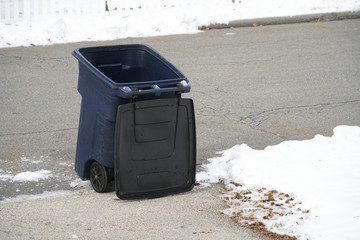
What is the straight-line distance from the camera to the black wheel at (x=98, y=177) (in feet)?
17.4

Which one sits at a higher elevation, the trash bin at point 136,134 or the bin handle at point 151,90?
the bin handle at point 151,90

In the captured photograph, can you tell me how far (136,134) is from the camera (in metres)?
5.04

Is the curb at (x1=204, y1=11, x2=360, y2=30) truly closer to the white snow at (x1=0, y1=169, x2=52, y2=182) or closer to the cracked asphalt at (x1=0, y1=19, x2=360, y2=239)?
the cracked asphalt at (x1=0, y1=19, x2=360, y2=239)

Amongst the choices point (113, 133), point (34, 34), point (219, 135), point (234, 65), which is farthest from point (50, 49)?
point (113, 133)

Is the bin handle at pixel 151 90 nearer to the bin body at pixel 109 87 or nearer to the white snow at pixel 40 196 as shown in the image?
the bin body at pixel 109 87

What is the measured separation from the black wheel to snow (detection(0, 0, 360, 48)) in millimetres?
7084

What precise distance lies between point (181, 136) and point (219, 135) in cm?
207


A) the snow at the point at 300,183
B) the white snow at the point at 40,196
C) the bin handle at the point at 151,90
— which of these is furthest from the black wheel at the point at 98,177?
the snow at the point at 300,183

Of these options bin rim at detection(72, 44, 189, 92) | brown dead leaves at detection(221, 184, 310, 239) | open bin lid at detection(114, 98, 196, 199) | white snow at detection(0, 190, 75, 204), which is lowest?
white snow at detection(0, 190, 75, 204)

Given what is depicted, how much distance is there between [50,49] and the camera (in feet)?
38.1

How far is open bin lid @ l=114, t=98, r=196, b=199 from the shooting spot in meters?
5.00

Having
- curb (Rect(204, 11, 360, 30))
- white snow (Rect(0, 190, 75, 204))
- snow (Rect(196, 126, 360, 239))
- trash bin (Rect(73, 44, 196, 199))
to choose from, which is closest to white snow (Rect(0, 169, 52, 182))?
white snow (Rect(0, 190, 75, 204))

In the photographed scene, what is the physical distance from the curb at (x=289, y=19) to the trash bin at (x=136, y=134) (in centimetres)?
847

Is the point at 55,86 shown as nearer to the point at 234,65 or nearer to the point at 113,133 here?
the point at 234,65
